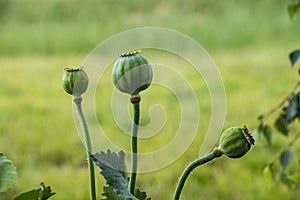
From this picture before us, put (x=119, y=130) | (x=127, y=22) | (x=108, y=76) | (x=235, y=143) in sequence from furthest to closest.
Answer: (x=127, y=22) → (x=108, y=76) → (x=119, y=130) → (x=235, y=143)

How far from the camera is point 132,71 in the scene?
1.13 ft

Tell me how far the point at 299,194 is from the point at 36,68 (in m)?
1.68

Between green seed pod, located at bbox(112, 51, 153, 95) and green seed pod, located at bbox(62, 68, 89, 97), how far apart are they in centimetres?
3

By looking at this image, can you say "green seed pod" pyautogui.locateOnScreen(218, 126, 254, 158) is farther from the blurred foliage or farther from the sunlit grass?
the blurred foliage

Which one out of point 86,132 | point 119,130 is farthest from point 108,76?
point 86,132

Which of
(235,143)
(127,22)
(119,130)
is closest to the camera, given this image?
(235,143)

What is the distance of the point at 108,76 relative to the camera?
3023 millimetres

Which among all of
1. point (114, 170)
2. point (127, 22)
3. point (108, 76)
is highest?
point (127, 22)

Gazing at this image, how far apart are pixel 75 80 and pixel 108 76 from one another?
2.66 m

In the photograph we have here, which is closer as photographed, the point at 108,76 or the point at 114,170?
the point at 114,170

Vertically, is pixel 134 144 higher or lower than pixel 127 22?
lower

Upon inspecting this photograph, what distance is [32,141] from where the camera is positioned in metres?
2.11

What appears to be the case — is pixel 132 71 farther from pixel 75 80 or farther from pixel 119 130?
pixel 119 130

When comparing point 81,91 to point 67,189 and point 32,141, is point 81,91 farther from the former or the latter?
point 32,141
